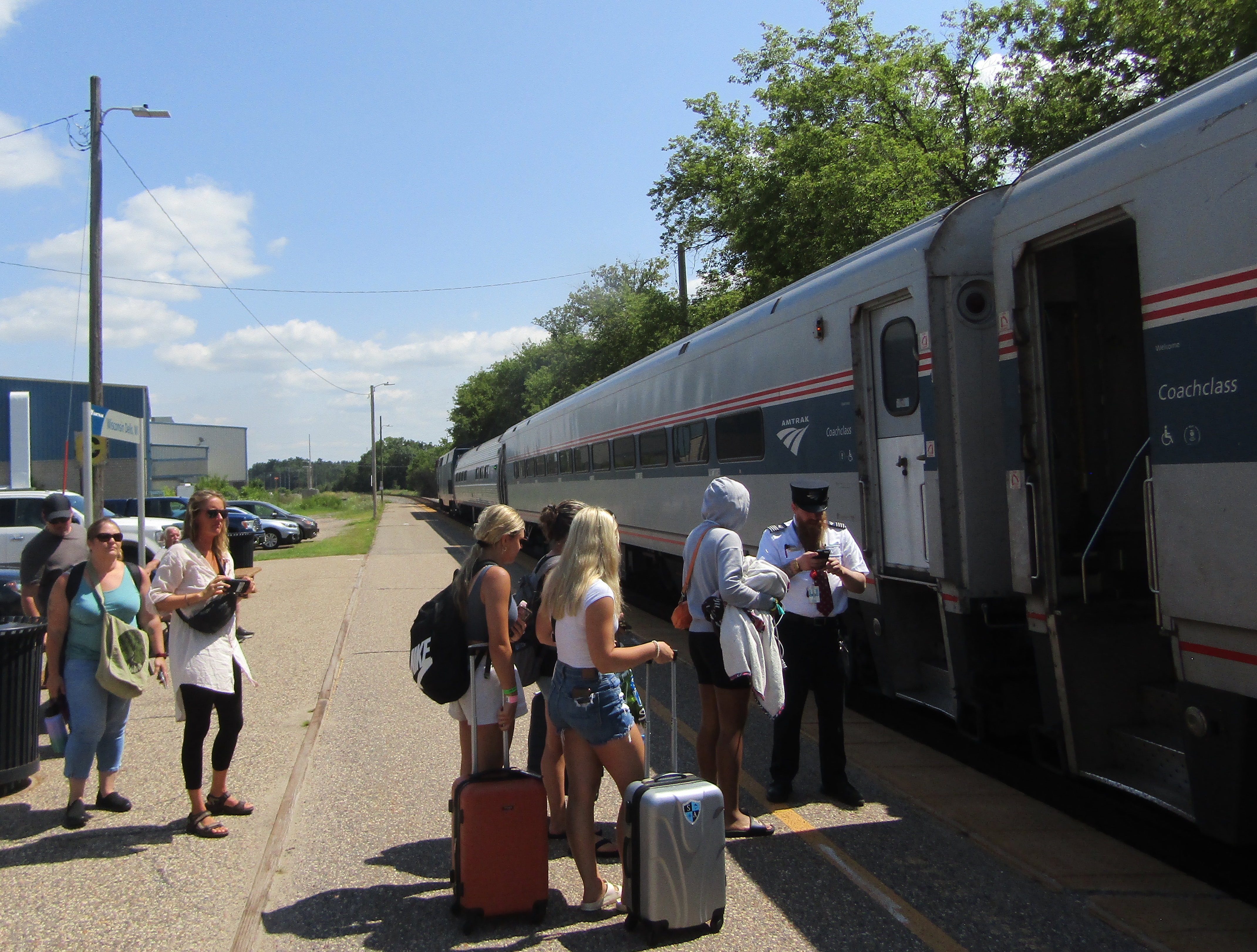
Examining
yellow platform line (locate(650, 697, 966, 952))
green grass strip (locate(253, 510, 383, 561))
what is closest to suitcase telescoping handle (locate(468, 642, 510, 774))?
yellow platform line (locate(650, 697, 966, 952))

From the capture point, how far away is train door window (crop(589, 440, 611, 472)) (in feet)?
50.4

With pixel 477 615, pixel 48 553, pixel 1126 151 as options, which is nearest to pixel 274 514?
pixel 48 553

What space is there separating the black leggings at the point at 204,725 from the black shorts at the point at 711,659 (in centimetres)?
237

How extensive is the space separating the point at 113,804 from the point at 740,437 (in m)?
6.05

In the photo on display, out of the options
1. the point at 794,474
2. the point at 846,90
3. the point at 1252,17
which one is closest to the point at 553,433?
the point at 846,90

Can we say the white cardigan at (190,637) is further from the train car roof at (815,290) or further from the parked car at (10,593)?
the train car roof at (815,290)

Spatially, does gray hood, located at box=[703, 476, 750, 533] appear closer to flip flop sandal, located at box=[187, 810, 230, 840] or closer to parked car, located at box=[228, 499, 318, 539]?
flip flop sandal, located at box=[187, 810, 230, 840]

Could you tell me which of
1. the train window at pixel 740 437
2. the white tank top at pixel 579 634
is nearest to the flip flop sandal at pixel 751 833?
the white tank top at pixel 579 634

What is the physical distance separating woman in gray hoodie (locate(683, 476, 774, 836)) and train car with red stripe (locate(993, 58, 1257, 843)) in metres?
1.56

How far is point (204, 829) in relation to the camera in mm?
4859

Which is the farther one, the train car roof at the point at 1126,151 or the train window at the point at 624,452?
the train window at the point at 624,452

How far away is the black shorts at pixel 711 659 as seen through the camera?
15.1ft

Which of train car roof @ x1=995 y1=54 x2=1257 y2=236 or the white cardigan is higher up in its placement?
train car roof @ x1=995 y1=54 x2=1257 y2=236

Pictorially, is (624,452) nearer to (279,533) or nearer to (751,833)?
(751,833)
